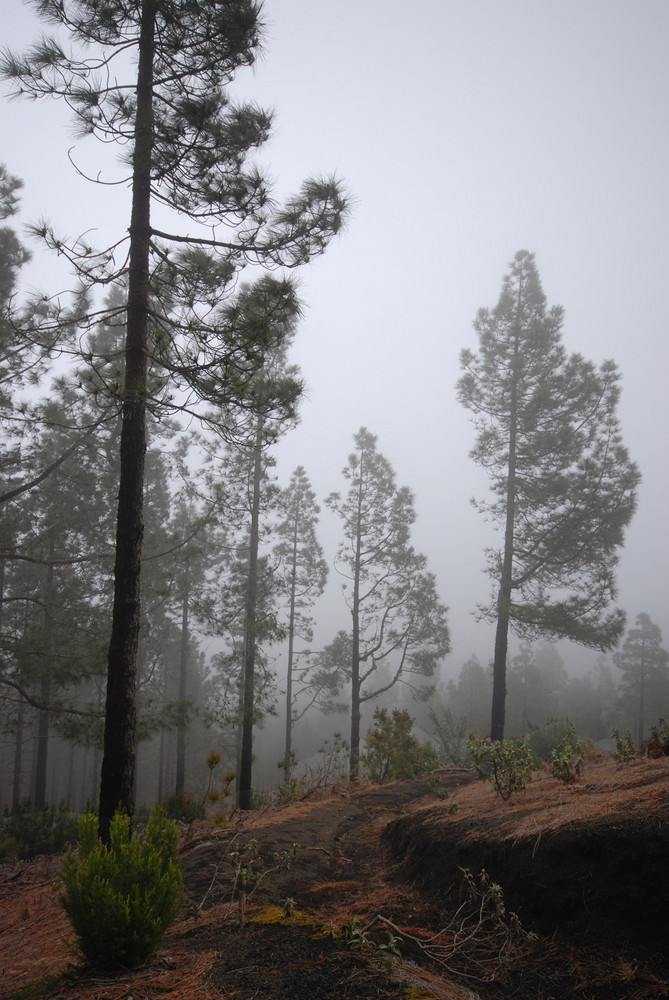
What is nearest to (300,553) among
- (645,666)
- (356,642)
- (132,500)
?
(356,642)

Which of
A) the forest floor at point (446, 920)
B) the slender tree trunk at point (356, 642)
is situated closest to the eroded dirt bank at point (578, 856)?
the forest floor at point (446, 920)

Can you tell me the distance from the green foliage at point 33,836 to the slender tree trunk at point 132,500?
18.6ft

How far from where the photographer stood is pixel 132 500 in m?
5.71

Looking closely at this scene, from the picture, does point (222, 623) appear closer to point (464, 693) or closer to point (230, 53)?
point (230, 53)

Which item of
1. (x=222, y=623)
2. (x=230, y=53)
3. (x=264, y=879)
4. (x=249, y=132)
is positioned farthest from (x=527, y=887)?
(x=222, y=623)

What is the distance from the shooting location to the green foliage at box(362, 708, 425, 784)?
12375 mm

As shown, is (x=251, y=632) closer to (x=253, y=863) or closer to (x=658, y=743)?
(x=253, y=863)

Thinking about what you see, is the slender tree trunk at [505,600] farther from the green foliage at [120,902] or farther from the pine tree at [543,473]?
the green foliage at [120,902]

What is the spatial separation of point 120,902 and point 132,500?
12.2 ft

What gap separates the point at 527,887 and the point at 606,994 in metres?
0.86

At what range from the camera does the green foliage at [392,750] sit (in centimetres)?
1238

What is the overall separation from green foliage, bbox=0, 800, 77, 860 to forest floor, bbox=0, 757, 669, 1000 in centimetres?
547

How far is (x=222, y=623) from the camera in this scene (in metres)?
15.0

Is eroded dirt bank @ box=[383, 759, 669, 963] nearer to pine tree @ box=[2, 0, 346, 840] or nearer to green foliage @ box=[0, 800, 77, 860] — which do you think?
pine tree @ box=[2, 0, 346, 840]
